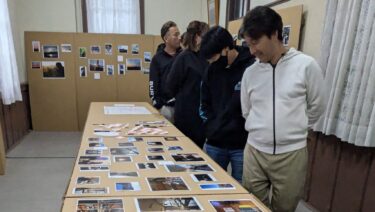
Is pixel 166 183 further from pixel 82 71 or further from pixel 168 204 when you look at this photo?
pixel 82 71

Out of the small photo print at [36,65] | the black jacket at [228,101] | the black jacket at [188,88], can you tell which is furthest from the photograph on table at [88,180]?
the small photo print at [36,65]

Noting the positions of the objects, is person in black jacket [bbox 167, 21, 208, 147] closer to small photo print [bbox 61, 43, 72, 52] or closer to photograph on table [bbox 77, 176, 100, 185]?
photograph on table [bbox 77, 176, 100, 185]

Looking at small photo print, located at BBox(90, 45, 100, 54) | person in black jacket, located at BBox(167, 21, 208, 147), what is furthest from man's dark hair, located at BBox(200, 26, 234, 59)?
small photo print, located at BBox(90, 45, 100, 54)

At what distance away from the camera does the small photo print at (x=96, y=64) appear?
482 centimetres

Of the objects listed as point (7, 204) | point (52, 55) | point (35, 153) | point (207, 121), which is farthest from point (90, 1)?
point (207, 121)

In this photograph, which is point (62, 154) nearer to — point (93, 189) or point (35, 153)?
point (35, 153)

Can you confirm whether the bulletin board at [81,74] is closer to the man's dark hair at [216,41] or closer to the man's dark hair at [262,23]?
the man's dark hair at [216,41]

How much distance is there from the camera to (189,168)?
4.55 feet

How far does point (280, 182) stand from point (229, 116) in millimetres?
408

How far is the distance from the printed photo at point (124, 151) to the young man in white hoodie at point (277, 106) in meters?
0.63

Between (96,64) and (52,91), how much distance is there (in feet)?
2.66

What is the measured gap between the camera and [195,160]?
1503mm

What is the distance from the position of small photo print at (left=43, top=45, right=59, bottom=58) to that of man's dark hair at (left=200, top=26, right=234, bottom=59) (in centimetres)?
390

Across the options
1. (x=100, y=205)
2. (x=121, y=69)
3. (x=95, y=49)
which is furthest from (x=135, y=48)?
(x=100, y=205)
